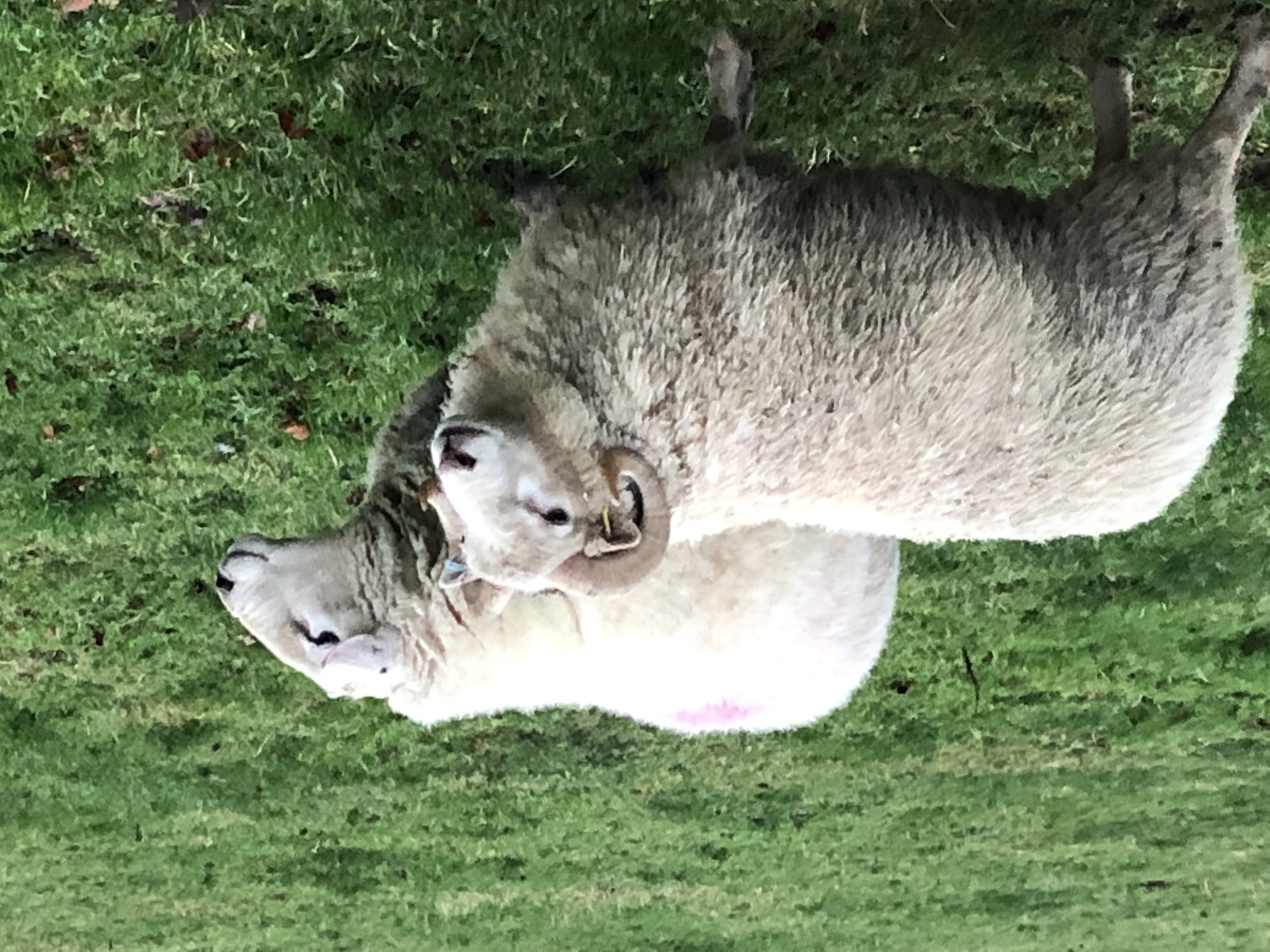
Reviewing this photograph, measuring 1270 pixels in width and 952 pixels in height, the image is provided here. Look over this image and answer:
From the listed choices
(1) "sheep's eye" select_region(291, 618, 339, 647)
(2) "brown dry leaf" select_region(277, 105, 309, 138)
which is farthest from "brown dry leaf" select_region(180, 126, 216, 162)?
(1) "sheep's eye" select_region(291, 618, 339, 647)

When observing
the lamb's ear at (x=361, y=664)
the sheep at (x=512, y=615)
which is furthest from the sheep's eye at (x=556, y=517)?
the lamb's ear at (x=361, y=664)

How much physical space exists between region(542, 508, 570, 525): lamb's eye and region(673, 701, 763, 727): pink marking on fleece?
4.83ft

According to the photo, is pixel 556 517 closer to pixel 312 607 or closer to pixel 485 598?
pixel 485 598

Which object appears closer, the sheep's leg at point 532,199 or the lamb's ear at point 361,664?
the lamb's ear at point 361,664

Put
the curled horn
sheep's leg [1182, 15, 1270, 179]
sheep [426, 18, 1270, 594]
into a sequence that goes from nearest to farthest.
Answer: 1. the curled horn
2. sheep [426, 18, 1270, 594]
3. sheep's leg [1182, 15, 1270, 179]

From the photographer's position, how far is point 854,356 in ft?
9.98

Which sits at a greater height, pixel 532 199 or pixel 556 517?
pixel 532 199

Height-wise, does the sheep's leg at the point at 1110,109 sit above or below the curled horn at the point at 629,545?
above

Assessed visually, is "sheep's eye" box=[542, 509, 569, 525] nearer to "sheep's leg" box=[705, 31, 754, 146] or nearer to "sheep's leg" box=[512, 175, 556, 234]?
"sheep's leg" box=[512, 175, 556, 234]

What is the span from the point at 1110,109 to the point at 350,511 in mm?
3459

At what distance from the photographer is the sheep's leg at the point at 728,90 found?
3477 mm

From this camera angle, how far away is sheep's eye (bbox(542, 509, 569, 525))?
9.09ft

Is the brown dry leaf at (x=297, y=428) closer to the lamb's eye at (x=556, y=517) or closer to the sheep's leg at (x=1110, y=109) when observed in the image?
the lamb's eye at (x=556, y=517)

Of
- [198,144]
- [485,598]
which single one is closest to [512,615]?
[485,598]
